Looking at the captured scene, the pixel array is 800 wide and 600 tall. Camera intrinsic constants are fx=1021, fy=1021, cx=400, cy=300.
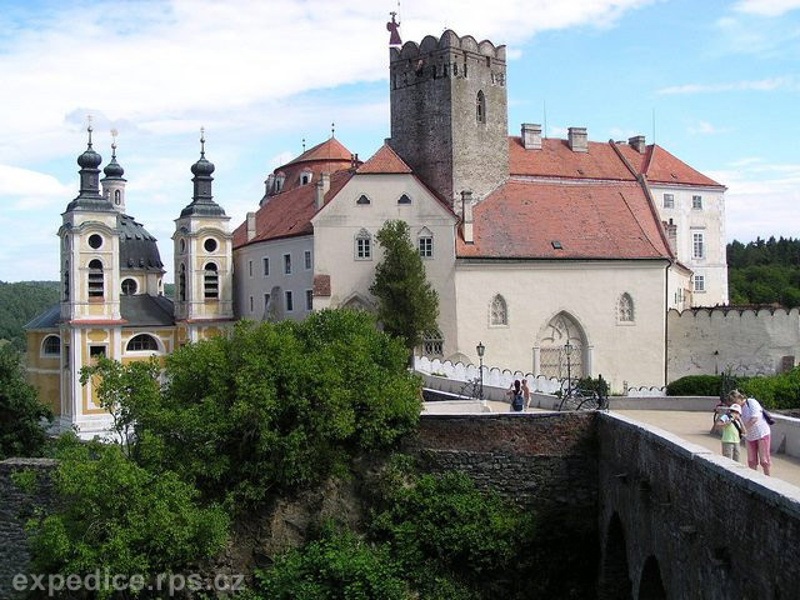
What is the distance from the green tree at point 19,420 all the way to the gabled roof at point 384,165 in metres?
15.8

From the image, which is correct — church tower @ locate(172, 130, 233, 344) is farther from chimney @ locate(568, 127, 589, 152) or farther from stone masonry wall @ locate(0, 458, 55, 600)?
stone masonry wall @ locate(0, 458, 55, 600)

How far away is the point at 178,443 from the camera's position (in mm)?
22906

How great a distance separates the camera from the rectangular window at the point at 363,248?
42.5 metres

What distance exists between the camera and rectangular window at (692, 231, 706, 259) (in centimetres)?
6050

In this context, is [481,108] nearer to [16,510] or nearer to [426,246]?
[426,246]

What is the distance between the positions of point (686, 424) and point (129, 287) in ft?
165

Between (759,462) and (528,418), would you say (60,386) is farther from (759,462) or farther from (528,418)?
(759,462)

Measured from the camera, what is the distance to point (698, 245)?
60.7 m

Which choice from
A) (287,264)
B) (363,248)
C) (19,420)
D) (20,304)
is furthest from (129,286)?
(20,304)

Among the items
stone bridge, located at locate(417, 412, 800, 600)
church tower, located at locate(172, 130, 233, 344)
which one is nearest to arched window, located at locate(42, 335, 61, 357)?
church tower, located at locate(172, 130, 233, 344)

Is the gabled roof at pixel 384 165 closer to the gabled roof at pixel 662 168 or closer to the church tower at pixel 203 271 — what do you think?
the church tower at pixel 203 271

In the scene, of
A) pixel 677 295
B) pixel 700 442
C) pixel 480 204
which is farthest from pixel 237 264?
pixel 700 442

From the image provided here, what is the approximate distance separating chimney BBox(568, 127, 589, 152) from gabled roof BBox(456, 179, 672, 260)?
4480 millimetres

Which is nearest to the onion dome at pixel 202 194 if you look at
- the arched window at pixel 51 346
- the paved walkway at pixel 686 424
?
the arched window at pixel 51 346
